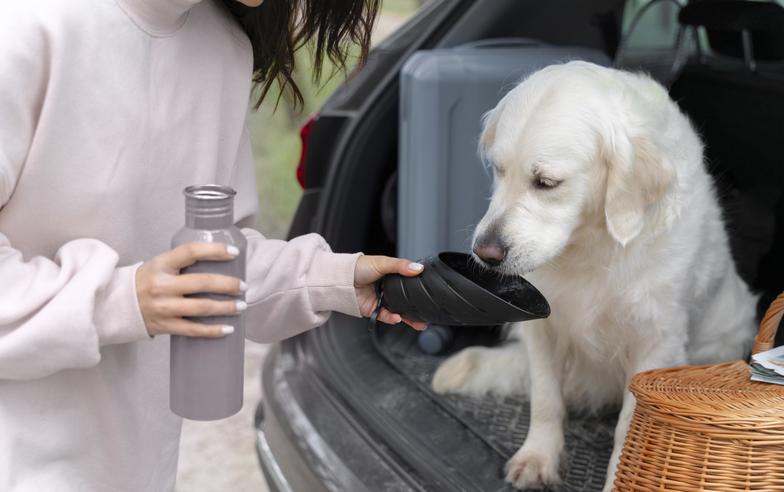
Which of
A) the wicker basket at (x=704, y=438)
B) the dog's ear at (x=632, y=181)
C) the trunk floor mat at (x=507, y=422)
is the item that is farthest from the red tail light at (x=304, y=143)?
the wicker basket at (x=704, y=438)

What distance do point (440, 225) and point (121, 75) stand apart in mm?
1550

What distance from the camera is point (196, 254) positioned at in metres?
1.02

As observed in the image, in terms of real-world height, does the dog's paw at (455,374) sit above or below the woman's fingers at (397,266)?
below

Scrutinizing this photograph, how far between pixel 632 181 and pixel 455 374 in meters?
0.80

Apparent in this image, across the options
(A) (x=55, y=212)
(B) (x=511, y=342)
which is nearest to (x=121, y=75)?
(A) (x=55, y=212)

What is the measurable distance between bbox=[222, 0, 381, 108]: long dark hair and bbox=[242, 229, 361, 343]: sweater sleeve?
0.32 metres

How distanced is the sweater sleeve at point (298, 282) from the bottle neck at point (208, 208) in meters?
0.33

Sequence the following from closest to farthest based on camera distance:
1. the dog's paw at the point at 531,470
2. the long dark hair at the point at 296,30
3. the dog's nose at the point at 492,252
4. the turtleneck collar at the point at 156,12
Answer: the turtleneck collar at the point at 156,12 → the long dark hair at the point at 296,30 → the dog's nose at the point at 492,252 → the dog's paw at the point at 531,470

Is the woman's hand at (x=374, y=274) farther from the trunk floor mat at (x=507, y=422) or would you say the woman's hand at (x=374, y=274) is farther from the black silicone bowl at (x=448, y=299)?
the trunk floor mat at (x=507, y=422)

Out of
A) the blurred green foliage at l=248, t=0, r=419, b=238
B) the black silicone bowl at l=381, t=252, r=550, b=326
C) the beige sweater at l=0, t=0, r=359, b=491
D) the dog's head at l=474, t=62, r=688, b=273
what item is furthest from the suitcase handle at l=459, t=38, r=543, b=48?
the blurred green foliage at l=248, t=0, r=419, b=238

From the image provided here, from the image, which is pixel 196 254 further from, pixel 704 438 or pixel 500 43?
pixel 500 43

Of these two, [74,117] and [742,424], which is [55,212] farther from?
[742,424]

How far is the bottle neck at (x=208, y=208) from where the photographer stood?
104 centimetres

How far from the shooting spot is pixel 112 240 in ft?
4.13
